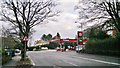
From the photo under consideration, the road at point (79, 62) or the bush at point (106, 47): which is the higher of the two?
the bush at point (106, 47)

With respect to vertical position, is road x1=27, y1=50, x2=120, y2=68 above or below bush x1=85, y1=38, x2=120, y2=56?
below

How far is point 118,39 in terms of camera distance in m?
44.5

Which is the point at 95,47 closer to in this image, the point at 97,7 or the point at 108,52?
the point at 108,52

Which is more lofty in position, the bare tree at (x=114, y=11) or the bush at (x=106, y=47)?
the bare tree at (x=114, y=11)

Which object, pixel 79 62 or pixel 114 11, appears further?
pixel 114 11

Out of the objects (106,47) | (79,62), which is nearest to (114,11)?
(106,47)

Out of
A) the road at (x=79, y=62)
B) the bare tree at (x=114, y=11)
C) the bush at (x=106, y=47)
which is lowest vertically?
the road at (x=79, y=62)

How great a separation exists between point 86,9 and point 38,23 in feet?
46.6

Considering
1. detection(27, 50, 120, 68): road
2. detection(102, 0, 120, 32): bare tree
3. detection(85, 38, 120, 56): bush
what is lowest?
detection(27, 50, 120, 68): road

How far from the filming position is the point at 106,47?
50.4 m

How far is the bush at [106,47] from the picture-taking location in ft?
149

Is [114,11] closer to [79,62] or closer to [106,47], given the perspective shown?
[106,47]

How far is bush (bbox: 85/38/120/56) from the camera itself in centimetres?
4545

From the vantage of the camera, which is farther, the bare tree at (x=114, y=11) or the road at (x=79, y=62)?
the bare tree at (x=114, y=11)
